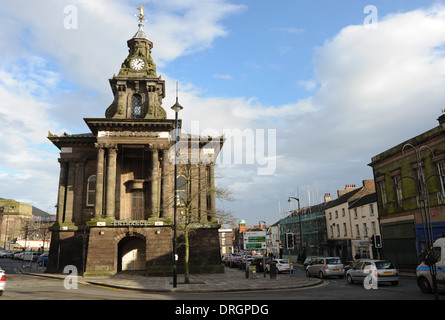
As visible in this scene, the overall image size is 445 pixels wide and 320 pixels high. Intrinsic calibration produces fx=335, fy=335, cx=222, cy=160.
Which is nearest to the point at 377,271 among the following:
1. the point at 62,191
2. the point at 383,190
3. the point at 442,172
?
the point at 442,172

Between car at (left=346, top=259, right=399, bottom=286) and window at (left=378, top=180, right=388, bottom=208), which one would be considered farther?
window at (left=378, top=180, right=388, bottom=208)

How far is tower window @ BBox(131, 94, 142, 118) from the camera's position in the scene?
36.9m

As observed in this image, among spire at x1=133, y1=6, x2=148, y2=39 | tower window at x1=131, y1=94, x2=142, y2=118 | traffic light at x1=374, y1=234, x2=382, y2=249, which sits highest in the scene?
spire at x1=133, y1=6, x2=148, y2=39

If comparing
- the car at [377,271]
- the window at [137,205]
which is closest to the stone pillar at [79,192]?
the window at [137,205]

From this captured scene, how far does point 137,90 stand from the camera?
37.3 meters

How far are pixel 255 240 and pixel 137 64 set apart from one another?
24.5 m

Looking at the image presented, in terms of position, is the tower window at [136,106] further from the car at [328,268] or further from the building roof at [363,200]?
the building roof at [363,200]

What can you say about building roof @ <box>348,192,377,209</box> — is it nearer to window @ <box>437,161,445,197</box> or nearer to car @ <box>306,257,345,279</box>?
window @ <box>437,161,445,197</box>

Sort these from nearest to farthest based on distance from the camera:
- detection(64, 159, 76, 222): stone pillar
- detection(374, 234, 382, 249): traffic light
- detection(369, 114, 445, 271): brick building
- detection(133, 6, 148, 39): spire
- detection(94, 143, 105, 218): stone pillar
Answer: detection(374, 234, 382, 249): traffic light → detection(369, 114, 445, 271): brick building → detection(94, 143, 105, 218): stone pillar → detection(64, 159, 76, 222): stone pillar → detection(133, 6, 148, 39): spire

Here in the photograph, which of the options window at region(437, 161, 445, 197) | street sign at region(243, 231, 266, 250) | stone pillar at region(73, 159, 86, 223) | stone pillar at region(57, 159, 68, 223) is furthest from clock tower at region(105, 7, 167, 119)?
window at region(437, 161, 445, 197)

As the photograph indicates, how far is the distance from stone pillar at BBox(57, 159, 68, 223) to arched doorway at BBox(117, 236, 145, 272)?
726cm

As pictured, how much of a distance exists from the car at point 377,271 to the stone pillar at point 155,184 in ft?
56.6

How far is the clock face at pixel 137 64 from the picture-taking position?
38.2 meters

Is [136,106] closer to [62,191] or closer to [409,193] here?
[62,191]
